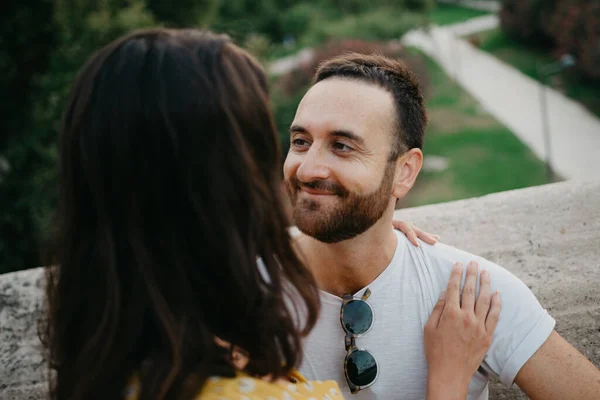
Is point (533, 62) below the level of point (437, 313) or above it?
below

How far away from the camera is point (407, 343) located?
201 cm

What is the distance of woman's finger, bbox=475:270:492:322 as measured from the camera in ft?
6.33

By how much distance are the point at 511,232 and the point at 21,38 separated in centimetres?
1309

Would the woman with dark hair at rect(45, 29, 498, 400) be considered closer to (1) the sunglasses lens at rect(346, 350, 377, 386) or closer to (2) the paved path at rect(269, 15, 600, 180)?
(1) the sunglasses lens at rect(346, 350, 377, 386)

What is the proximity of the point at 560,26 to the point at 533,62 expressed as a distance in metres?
3.22

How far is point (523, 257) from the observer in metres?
2.51


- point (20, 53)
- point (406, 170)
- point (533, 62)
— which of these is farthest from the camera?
point (533, 62)

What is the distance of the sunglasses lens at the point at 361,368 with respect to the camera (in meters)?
1.96

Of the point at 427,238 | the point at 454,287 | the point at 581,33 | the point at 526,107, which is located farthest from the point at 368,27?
the point at 454,287

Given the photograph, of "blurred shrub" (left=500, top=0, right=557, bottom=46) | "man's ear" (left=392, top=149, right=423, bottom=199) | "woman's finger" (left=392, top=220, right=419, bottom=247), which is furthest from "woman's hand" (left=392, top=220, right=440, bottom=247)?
"blurred shrub" (left=500, top=0, right=557, bottom=46)

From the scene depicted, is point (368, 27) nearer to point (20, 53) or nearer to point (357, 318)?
point (20, 53)

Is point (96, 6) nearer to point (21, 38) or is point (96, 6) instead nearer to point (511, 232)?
point (21, 38)

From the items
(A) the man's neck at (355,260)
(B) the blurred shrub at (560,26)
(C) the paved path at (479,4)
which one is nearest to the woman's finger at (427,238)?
(A) the man's neck at (355,260)

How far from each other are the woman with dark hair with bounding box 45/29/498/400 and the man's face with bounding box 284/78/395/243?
30.5 inches
